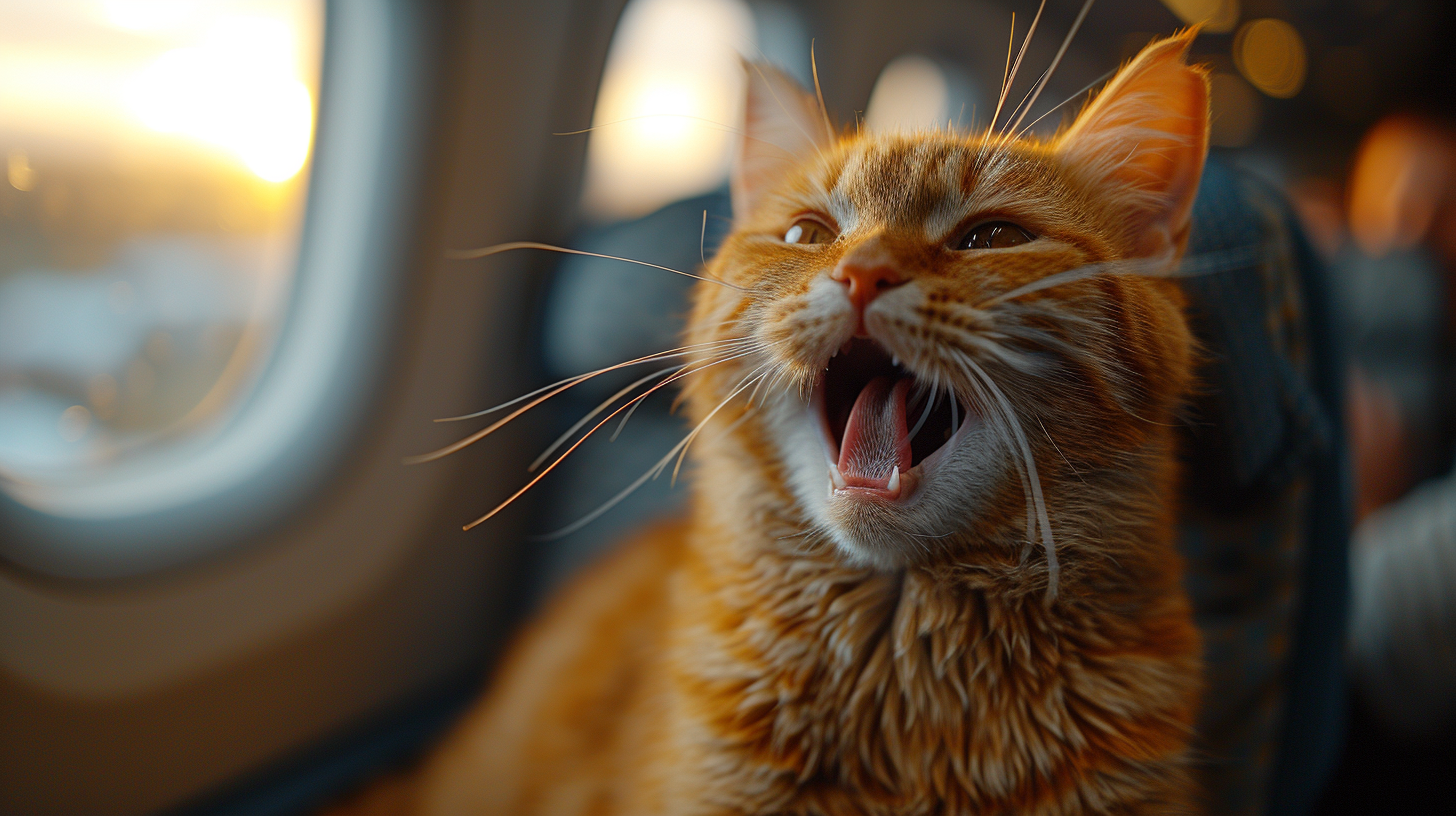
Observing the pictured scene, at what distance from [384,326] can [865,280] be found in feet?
3.83

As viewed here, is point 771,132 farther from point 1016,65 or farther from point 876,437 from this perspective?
point 876,437

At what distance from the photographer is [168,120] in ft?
3.67

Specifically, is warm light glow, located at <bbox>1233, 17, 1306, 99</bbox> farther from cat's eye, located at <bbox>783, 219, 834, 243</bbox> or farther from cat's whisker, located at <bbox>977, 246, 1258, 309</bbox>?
cat's eye, located at <bbox>783, 219, 834, 243</bbox>

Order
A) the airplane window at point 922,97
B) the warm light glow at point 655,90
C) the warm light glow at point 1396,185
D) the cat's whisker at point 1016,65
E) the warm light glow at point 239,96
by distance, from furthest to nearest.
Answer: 1. the warm light glow at point 655,90
2. the warm light glow at point 239,96
3. the warm light glow at point 1396,185
4. the airplane window at point 922,97
5. the cat's whisker at point 1016,65

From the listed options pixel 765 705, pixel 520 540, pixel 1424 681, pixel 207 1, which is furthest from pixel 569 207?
pixel 1424 681

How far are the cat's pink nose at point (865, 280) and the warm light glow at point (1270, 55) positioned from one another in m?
0.53

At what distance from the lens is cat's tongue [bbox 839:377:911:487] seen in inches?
19.9

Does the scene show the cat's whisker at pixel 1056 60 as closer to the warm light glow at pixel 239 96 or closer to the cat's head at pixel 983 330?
the cat's head at pixel 983 330

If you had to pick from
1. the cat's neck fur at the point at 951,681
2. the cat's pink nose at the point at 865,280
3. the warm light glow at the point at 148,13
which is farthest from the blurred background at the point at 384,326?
the cat's neck fur at the point at 951,681

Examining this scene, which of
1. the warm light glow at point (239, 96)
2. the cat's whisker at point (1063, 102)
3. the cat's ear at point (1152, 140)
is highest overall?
the warm light glow at point (239, 96)

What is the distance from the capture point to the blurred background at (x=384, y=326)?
978 millimetres

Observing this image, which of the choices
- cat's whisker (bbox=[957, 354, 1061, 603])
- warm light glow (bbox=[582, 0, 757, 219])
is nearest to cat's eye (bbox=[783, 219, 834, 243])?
cat's whisker (bbox=[957, 354, 1061, 603])

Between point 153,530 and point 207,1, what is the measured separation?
2.75 feet

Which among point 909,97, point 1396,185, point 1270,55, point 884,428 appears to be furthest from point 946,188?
point 1396,185
